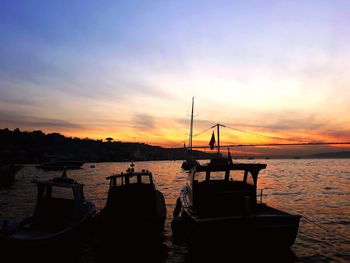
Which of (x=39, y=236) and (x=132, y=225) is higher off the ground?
(x=132, y=225)

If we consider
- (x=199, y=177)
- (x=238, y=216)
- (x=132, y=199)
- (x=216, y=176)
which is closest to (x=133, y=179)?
(x=132, y=199)

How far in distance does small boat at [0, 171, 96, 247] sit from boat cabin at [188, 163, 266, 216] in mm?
5620

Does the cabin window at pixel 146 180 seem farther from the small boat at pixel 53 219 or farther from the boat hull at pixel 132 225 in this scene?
the small boat at pixel 53 219

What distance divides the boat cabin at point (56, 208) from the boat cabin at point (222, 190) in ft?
18.6

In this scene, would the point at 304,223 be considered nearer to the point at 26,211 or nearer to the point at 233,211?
the point at 233,211

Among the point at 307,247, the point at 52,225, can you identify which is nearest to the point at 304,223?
the point at 307,247

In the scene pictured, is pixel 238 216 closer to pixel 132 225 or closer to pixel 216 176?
pixel 132 225

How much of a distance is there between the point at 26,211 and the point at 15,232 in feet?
47.9

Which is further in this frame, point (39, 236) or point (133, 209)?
point (133, 209)

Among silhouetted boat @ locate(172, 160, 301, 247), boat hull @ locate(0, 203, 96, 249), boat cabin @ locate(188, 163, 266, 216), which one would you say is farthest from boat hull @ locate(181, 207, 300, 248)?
boat hull @ locate(0, 203, 96, 249)

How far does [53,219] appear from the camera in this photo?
49.6 feet

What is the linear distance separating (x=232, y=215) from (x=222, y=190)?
2.22 metres

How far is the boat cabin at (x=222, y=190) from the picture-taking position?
1355 cm

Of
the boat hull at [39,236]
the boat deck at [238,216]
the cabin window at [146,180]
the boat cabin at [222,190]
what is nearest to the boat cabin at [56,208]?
the boat hull at [39,236]
